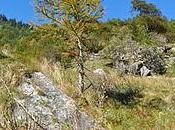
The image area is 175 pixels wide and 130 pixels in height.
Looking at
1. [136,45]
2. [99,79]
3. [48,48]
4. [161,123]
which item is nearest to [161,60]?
[136,45]

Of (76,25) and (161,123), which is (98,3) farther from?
(161,123)

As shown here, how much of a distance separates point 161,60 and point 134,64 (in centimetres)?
231

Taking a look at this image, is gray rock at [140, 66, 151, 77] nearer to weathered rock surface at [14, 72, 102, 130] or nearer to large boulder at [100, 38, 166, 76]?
large boulder at [100, 38, 166, 76]

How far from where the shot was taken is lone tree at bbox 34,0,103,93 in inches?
545

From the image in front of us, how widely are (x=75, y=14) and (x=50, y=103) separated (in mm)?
3794

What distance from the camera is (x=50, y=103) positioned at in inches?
435

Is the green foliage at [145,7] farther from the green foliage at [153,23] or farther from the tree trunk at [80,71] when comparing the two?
the tree trunk at [80,71]

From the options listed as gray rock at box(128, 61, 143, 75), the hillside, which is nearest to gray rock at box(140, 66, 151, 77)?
gray rock at box(128, 61, 143, 75)

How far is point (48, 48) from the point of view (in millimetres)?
19531

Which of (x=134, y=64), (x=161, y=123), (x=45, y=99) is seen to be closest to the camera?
(x=45, y=99)

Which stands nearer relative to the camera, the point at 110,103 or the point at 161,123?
the point at 161,123

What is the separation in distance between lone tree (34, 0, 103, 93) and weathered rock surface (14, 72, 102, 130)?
5.98ft

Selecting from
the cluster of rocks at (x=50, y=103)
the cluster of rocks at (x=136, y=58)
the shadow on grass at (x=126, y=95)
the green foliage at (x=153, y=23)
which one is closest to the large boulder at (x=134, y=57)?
the cluster of rocks at (x=136, y=58)

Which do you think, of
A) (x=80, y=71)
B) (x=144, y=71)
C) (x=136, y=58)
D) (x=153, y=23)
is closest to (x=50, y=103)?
(x=80, y=71)
